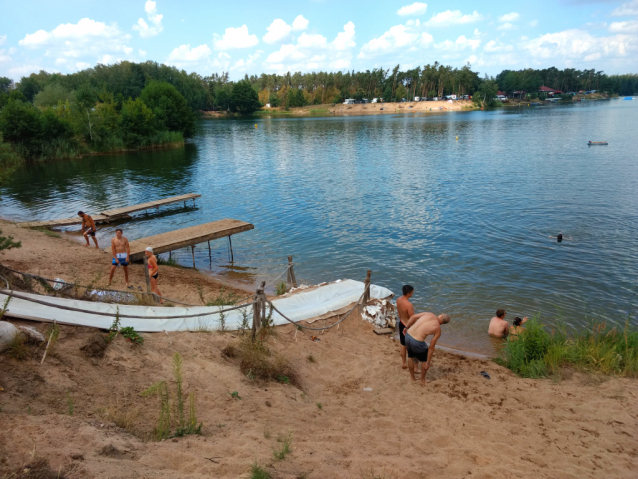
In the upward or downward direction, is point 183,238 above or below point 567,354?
above

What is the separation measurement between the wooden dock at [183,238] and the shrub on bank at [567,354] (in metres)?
11.9

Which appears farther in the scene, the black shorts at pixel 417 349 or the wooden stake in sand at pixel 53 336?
the black shorts at pixel 417 349

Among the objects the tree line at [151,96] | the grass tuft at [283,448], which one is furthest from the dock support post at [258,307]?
the tree line at [151,96]

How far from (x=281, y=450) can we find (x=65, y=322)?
4.68 m

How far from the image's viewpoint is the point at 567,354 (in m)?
9.48

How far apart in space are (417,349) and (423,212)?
1811 cm

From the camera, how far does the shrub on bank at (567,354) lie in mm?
9094

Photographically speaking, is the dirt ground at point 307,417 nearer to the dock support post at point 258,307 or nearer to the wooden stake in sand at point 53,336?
the wooden stake in sand at point 53,336

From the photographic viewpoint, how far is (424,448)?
6.29 m

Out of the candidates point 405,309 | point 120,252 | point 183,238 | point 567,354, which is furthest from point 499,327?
point 183,238

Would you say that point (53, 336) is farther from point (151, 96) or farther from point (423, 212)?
point (151, 96)

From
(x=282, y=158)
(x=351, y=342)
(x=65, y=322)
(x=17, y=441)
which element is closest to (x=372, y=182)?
(x=282, y=158)

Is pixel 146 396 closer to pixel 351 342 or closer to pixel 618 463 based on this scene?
pixel 351 342

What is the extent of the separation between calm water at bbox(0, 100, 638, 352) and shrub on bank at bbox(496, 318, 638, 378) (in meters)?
1.90
